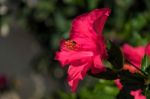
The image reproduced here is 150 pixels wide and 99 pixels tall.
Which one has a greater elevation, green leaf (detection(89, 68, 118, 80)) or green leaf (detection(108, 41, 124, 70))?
green leaf (detection(108, 41, 124, 70))

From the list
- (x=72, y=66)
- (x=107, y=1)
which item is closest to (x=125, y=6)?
(x=107, y=1)

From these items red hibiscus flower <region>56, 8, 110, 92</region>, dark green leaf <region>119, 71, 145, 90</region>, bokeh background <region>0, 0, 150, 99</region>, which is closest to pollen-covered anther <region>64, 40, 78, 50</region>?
red hibiscus flower <region>56, 8, 110, 92</region>

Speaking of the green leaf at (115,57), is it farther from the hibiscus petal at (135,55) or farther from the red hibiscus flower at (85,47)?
the hibiscus petal at (135,55)

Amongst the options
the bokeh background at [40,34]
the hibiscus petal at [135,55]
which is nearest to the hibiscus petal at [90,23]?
the hibiscus petal at [135,55]

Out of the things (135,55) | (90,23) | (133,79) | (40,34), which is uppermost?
(90,23)

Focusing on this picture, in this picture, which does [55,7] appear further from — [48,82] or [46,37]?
[48,82]

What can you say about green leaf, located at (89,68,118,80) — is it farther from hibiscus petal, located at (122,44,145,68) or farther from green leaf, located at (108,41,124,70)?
hibiscus petal, located at (122,44,145,68)

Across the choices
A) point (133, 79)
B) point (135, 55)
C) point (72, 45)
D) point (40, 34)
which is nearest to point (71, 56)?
point (72, 45)

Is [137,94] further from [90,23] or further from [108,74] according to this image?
[90,23]
